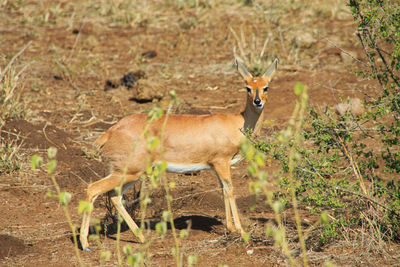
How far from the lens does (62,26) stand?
17.5 metres

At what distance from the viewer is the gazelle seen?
662cm

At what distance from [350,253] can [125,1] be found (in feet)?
49.0

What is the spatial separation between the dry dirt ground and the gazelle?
0.61 meters

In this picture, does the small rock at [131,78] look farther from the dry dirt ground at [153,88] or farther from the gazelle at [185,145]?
the gazelle at [185,145]

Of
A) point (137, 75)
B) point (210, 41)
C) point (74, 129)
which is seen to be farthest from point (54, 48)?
point (74, 129)

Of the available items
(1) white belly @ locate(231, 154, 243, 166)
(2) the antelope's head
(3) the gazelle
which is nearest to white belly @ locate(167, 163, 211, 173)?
(3) the gazelle

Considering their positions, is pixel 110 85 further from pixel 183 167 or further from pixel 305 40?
pixel 183 167

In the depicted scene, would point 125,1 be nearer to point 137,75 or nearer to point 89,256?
point 137,75

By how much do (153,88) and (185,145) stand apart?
548cm

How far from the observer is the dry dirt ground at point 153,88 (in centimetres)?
647

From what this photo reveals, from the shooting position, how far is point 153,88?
12203mm

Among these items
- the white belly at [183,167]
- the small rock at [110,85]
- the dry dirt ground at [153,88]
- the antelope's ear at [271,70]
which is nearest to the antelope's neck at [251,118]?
the antelope's ear at [271,70]

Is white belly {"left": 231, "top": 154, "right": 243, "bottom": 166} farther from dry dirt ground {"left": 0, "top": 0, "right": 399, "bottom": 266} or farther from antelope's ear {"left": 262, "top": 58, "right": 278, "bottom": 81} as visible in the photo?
antelope's ear {"left": 262, "top": 58, "right": 278, "bottom": 81}

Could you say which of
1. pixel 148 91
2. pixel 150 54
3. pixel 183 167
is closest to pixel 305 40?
pixel 150 54
